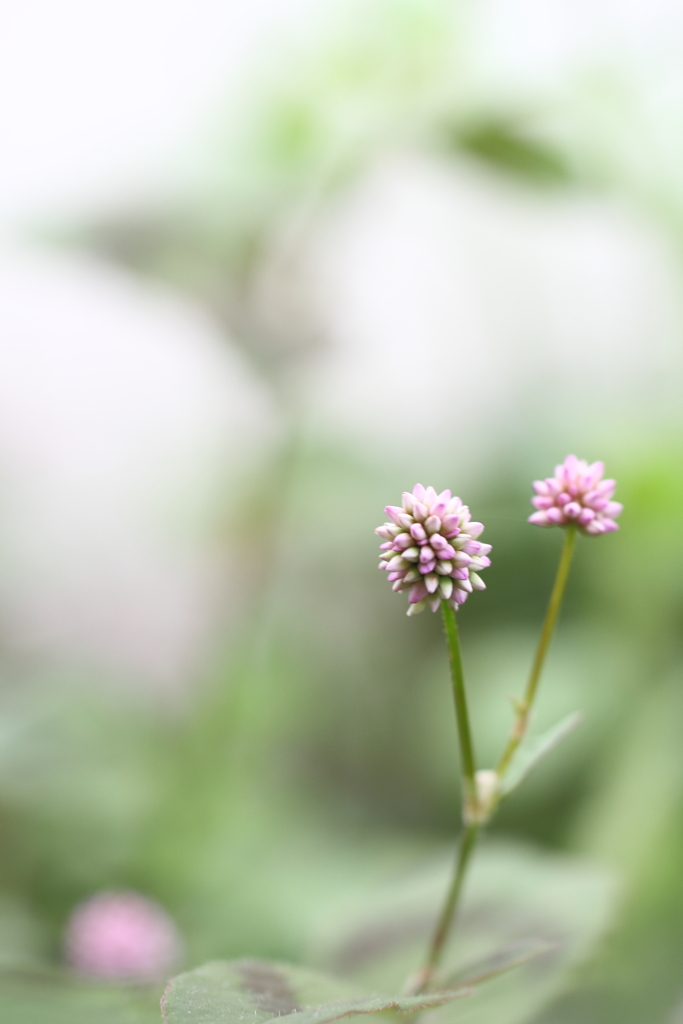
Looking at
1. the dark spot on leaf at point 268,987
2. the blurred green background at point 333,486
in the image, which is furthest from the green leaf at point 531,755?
the blurred green background at point 333,486

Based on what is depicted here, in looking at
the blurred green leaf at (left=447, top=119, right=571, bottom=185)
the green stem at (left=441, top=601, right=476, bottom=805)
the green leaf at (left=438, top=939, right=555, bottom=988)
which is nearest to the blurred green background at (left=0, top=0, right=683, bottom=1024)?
the blurred green leaf at (left=447, top=119, right=571, bottom=185)

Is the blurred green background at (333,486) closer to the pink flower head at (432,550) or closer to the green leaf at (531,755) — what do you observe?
the green leaf at (531,755)

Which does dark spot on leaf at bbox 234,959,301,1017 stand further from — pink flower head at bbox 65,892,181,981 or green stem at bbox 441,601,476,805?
pink flower head at bbox 65,892,181,981

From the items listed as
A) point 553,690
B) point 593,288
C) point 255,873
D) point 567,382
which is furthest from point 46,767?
point 593,288

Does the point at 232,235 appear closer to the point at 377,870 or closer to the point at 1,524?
the point at 1,524

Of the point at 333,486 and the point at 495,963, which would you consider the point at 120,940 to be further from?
the point at 333,486
